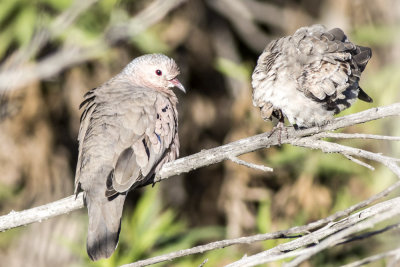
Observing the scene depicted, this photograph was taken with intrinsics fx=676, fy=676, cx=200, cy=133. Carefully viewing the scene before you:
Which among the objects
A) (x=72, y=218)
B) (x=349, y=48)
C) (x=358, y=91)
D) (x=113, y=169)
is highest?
(x=349, y=48)

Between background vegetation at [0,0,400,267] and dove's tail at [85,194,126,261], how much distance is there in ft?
4.84

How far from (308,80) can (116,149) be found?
1.30 meters

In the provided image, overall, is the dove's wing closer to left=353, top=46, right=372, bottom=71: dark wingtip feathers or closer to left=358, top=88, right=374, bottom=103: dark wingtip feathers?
left=353, top=46, right=372, bottom=71: dark wingtip feathers

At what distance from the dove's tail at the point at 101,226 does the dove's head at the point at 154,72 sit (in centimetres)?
132

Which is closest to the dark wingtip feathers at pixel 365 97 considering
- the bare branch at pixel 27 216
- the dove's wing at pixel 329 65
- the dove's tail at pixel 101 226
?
the dove's wing at pixel 329 65

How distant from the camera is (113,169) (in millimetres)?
4133

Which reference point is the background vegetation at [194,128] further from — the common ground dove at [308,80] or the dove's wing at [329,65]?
the common ground dove at [308,80]

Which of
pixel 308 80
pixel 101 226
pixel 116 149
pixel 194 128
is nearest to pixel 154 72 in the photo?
pixel 116 149

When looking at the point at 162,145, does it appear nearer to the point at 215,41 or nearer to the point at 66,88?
the point at 66,88

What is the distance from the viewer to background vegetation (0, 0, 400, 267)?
605cm

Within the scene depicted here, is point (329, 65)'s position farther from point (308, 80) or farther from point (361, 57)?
point (361, 57)

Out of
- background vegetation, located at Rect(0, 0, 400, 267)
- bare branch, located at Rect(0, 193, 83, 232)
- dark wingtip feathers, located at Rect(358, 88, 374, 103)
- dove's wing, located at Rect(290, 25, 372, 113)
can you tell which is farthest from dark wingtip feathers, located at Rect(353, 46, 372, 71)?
bare branch, located at Rect(0, 193, 83, 232)

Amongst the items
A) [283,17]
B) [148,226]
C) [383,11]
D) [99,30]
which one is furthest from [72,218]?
[383,11]

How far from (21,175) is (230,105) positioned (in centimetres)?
262
